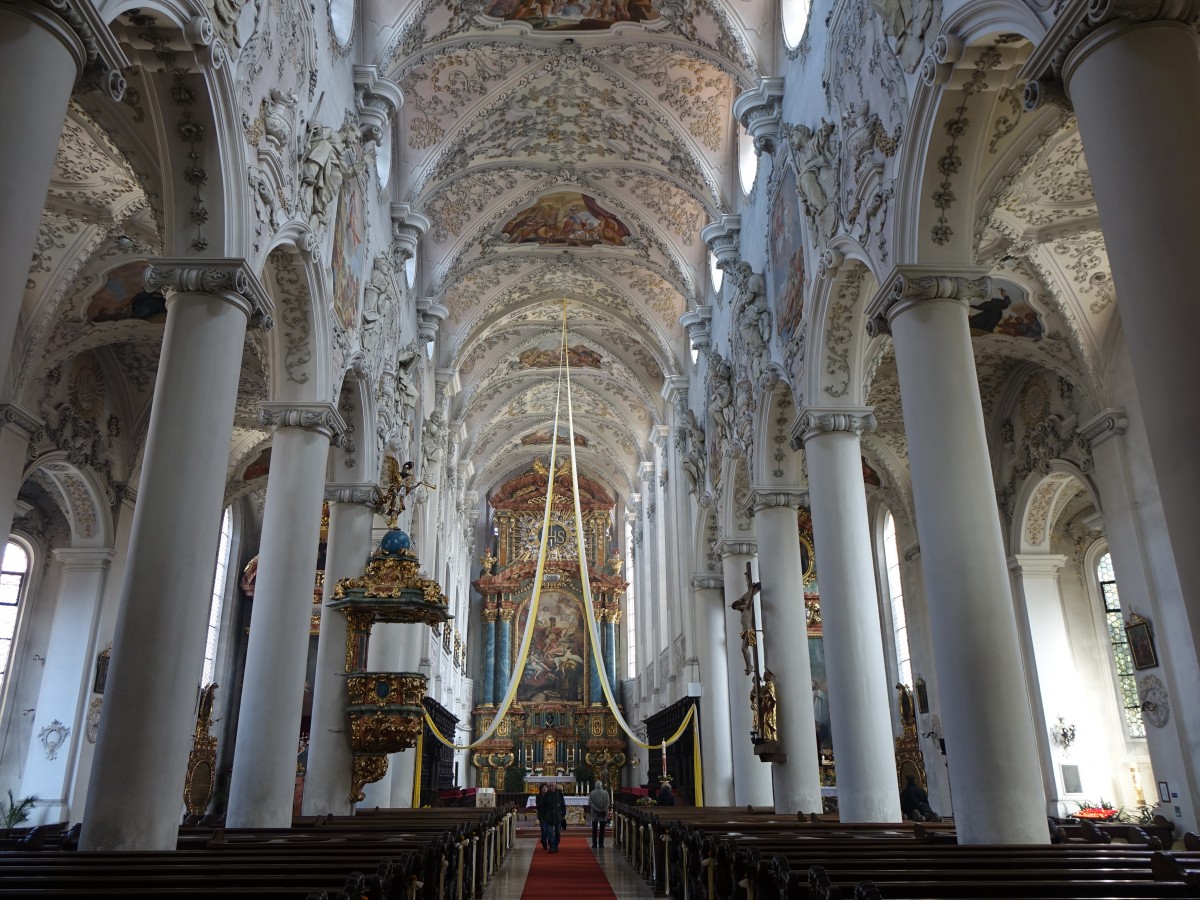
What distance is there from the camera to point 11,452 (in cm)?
1290

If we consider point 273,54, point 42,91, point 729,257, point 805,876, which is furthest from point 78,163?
point 805,876

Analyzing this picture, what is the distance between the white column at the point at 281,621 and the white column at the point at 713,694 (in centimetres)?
982

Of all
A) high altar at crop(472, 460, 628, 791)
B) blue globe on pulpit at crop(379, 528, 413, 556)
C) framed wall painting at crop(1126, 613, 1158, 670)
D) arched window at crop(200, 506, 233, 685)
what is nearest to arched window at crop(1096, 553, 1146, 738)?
framed wall painting at crop(1126, 613, 1158, 670)

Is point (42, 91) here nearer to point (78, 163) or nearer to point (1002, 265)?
point (78, 163)

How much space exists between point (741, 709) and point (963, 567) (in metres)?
8.76

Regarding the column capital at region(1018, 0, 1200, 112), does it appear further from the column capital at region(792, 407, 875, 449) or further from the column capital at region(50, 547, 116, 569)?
the column capital at region(50, 547, 116, 569)

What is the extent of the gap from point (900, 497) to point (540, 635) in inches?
758

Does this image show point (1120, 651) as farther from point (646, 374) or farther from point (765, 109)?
point (646, 374)

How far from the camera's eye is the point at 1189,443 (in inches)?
169

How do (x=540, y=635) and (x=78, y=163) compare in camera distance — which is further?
(x=540, y=635)

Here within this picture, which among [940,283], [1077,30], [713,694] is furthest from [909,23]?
[713,694]

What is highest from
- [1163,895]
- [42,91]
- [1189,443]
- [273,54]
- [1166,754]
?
[273,54]

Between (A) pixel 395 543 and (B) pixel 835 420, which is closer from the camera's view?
(B) pixel 835 420

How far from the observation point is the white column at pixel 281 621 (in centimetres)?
948
